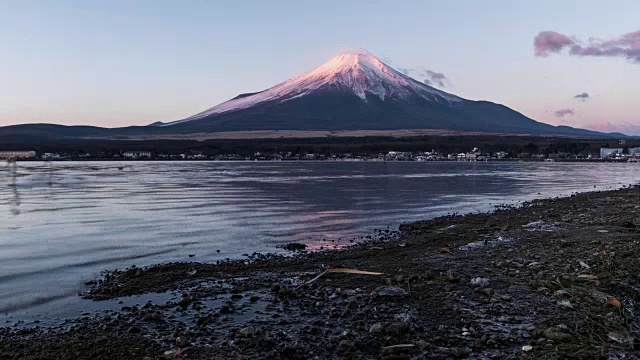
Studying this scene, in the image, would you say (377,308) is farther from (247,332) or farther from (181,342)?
(181,342)

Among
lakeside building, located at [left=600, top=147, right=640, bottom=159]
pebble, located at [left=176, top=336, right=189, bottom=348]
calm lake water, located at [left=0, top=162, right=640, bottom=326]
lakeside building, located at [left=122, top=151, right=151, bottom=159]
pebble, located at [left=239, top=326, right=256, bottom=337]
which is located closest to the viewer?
pebble, located at [left=176, top=336, right=189, bottom=348]

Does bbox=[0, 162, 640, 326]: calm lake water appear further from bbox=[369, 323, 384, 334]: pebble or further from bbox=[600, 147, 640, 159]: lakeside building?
bbox=[600, 147, 640, 159]: lakeside building

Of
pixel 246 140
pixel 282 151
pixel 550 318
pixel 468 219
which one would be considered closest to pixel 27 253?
pixel 550 318

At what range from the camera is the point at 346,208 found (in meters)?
27.9

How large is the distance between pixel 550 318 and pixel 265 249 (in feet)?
30.4

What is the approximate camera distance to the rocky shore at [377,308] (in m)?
7.01

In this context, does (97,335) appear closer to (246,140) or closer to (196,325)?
(196,325)

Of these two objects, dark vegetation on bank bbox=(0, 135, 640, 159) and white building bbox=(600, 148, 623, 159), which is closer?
white building bbox=(600, 148, 623, 159)

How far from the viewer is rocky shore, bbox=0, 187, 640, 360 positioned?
23.0 feet

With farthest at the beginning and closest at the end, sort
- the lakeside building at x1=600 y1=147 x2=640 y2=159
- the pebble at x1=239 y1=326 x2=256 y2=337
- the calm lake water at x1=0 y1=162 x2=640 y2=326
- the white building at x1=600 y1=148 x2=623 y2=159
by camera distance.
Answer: the white building at x1=600 y1=148 x2=623 y2=159 < the lakeside building at x1=600 y1=147 x2=640 y2=159 < the calm lake water at x1=0 y1=162 x2=640 y2=326 < the pebble at x1=239 y1=326 x2=256 y2=337

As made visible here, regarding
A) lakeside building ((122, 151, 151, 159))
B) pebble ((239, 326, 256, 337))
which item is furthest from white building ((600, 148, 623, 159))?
pebble ((239, 326, 256, 337))

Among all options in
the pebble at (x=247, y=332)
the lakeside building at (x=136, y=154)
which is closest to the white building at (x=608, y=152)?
the lakeside building at (x=136, y=154)

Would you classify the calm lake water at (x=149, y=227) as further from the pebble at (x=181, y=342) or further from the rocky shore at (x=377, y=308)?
the pebble at (x=181, y=342)

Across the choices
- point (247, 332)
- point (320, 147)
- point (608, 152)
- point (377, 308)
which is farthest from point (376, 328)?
point (608, 152)
